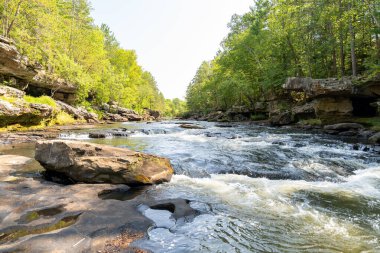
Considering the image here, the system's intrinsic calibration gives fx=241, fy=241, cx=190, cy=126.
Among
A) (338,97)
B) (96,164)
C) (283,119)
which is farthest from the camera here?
(283,119)

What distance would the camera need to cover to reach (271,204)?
5355 millimetres

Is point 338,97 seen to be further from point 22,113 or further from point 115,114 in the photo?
point 115,114

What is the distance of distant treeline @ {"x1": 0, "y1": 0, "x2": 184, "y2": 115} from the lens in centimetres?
2073

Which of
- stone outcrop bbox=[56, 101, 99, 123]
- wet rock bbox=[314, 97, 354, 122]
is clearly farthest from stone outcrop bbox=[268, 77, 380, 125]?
stone outcrop bbox=[56, 101, 99, 123]

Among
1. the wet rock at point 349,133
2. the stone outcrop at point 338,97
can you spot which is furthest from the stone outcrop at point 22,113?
the wet rock at point 349,133

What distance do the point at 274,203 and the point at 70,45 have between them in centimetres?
3691

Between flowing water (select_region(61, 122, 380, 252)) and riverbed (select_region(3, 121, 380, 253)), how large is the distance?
15 millimetres

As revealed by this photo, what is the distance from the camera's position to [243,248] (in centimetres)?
362

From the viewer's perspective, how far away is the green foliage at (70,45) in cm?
2073

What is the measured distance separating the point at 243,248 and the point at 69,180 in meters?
5.01

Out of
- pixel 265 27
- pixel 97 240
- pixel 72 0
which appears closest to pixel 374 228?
pixel 97 240

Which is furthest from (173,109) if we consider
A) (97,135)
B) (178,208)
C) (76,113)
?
(178,208)

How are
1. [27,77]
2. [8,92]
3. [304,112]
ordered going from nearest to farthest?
1. [8,92]
2. [27,77]
3. [304,112]

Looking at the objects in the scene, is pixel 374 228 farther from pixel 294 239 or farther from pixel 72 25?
pixel 72 25
